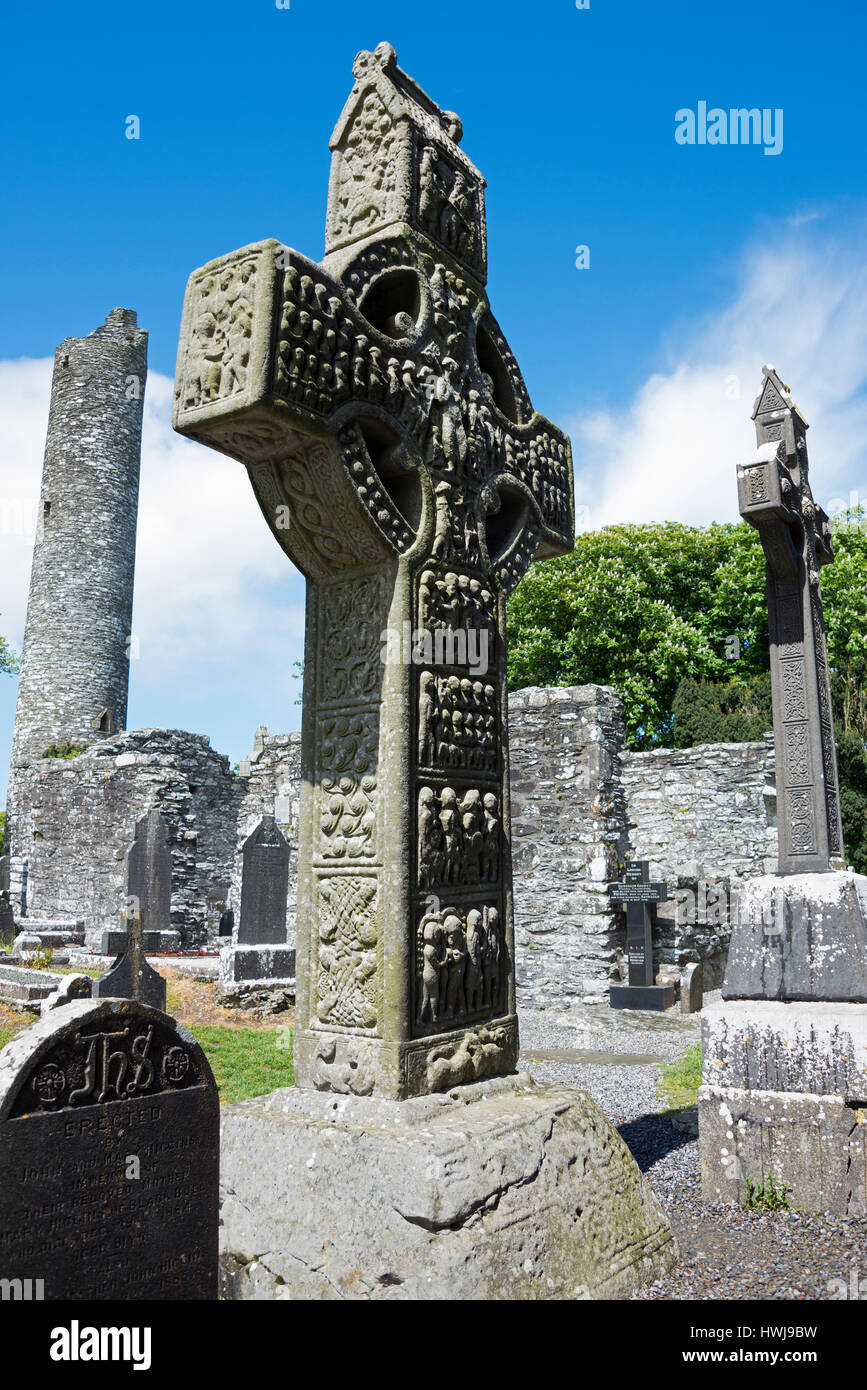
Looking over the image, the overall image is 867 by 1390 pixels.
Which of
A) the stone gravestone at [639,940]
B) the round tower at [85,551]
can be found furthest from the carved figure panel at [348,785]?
the round tower at [85,551]

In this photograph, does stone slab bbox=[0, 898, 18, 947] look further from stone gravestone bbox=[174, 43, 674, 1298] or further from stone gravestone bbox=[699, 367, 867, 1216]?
stone gravestone bbox=[174, 43, 674, 1298]

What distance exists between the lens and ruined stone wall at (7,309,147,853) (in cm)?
2489

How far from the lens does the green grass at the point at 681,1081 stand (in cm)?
616

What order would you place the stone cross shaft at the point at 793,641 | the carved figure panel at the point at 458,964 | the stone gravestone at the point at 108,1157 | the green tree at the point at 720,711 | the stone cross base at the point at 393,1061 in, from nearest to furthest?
1. the stone gravestone at the point at 108,1157
2. the stone cross base at the point at 393,1061
3. the carved figure panel at the point at 458,964
4. the stone cross shaft at the point at 793,641
5. the green tree at the point at 720,711

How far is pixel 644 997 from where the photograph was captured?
10539 millimetres

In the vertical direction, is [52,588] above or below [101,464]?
below

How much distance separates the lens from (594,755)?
11562mm

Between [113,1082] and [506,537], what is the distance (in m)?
2.43

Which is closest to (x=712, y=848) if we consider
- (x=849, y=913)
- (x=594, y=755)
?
(x=594, y=755)

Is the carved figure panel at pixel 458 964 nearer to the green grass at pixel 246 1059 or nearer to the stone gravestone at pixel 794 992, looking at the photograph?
the stone gravestone at pixel 794 992

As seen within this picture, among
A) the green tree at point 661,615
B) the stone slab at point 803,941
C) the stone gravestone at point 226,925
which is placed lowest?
the stone gravestone at point 226,925

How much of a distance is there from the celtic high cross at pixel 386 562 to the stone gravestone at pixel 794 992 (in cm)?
138

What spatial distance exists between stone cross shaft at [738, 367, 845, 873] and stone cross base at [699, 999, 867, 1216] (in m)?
1.00

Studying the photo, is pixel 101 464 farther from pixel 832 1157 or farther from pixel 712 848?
pixel 832 1157
